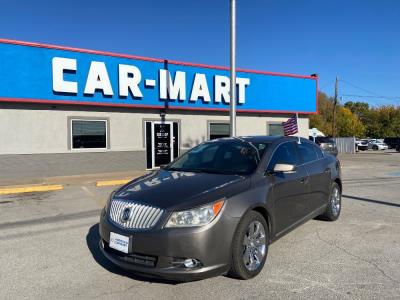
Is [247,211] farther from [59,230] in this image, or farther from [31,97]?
[31,97]

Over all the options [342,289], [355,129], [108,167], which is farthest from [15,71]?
[355,129]

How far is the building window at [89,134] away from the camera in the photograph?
45.6 ft

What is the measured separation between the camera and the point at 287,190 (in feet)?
16.2

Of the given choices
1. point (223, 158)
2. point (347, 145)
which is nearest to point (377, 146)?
point (347, 145)

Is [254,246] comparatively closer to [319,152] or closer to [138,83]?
[319,152]

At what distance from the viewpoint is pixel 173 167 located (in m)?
5.35

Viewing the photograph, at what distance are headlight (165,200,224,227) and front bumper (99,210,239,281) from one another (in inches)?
2.0

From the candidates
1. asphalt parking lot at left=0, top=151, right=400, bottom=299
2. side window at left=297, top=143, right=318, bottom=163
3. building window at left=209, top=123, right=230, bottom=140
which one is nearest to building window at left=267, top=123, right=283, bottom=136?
building window at left=209, top=123, right=230, bottom=140

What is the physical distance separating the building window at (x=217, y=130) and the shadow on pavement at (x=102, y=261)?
11.3m

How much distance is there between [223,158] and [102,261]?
205cm

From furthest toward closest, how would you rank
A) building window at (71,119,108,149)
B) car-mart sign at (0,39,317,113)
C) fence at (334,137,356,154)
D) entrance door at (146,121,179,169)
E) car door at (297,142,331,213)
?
fence at (334,137,356,154) → entrance door at (146,121,179,169) → building window at (71,119,108,149) → car-mart sign at (0,39,317,113) → car door at (297,142,331,213)

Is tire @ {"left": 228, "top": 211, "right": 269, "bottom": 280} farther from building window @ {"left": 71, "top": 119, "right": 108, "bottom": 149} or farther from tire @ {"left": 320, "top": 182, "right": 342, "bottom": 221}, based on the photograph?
building window @ {"left": 71, "top": 119, "right": 108, "bottom": 149}

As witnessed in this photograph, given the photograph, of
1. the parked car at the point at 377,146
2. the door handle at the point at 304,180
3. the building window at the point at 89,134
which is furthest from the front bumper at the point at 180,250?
the parked car at the point at 377,146

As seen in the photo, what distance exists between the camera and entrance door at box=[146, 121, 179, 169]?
15578 millimetres
